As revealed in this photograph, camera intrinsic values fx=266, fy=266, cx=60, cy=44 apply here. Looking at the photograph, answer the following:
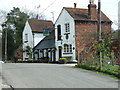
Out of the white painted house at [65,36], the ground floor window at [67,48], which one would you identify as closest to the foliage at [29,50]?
the white painted house at [65,36]

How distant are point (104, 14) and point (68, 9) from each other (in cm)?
547

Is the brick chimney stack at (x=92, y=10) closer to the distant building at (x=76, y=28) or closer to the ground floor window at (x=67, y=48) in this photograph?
the distant building at (x=76, y=28)

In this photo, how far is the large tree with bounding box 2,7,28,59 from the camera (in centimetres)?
6303

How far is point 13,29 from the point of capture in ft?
211

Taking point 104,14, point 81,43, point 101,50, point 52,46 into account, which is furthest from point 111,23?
point 101,50

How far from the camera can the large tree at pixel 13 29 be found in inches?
2482

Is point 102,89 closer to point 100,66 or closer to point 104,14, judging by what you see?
point 100,66

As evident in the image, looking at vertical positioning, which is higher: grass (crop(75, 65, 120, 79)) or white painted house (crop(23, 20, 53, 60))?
white painted house (crop(23, 20, 53, 60))

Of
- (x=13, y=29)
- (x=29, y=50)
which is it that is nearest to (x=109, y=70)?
(x=29, y=50)

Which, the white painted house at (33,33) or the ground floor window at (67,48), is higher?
the white painted house at (33,33)

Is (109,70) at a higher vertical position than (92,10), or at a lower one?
lower

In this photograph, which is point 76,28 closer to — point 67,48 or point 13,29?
point 67,48

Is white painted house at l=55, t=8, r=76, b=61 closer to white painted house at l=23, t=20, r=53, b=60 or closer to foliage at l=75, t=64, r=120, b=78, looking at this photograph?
white painted house at l=23, t=20, r=53, b=60

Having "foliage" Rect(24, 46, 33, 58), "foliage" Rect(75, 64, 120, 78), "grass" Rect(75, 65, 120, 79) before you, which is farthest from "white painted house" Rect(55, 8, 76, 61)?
"grass" Rect(75, 65, 120, 79)
